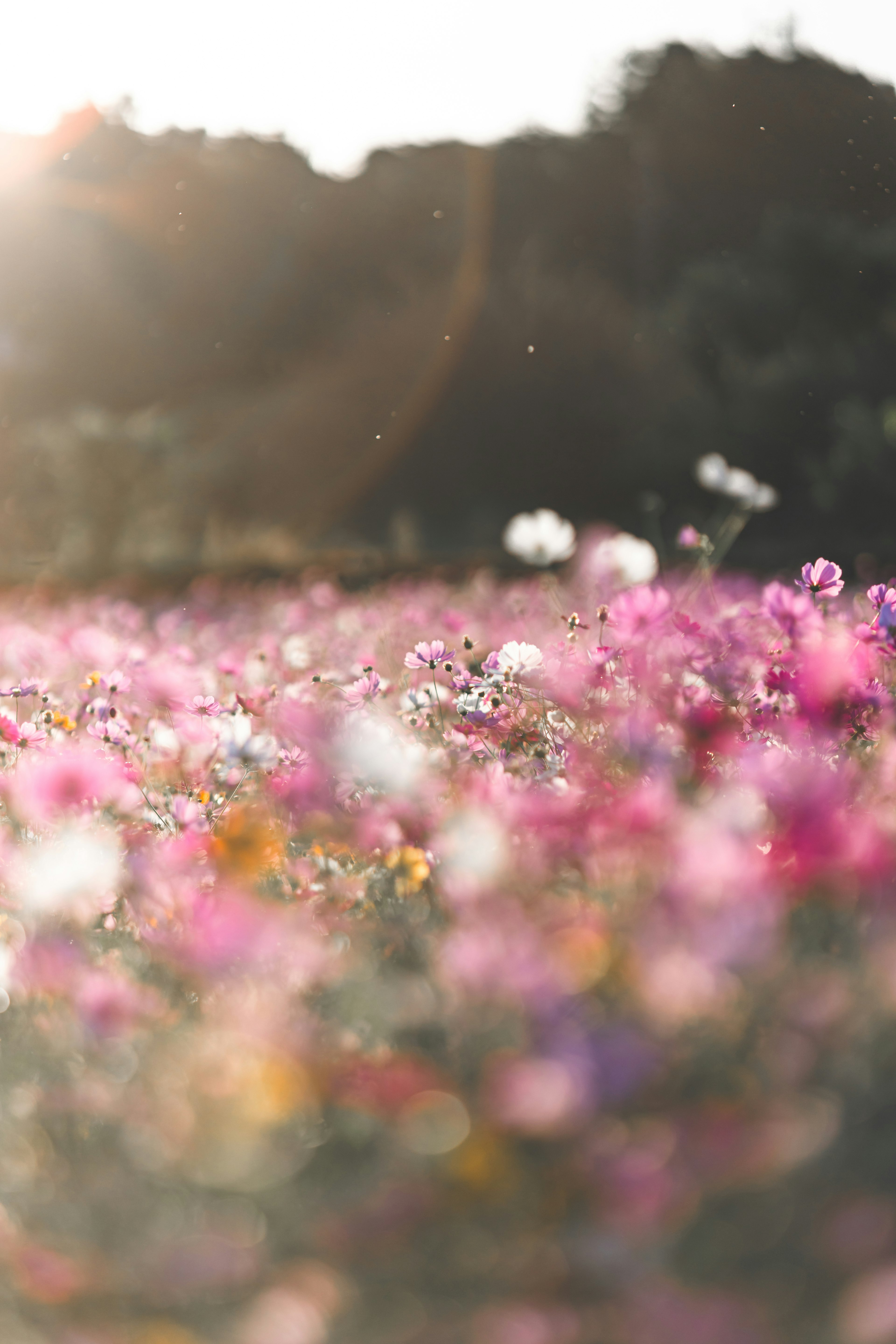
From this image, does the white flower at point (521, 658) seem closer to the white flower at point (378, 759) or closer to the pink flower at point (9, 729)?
the white flower at point (378, 759)

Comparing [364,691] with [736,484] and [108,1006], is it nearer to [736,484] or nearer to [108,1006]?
[108,1006]

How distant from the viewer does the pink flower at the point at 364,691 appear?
2.25m

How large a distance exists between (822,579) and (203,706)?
119cm

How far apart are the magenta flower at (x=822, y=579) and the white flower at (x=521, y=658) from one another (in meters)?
0.48

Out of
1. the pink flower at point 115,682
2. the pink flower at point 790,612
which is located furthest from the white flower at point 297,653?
the pink flower at point 790,612

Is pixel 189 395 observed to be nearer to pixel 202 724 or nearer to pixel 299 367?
pixel 299 367

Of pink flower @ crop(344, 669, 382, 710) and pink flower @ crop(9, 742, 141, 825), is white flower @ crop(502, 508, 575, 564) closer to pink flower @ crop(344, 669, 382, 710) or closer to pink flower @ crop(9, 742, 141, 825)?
pink flower @ crop(344, 669, 382, 710)

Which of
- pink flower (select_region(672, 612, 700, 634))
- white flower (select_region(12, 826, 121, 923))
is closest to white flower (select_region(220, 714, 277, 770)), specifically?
white flower (select_region(12, 826, 121, 923))

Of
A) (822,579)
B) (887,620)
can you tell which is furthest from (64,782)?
(822,579)

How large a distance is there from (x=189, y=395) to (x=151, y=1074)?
2232 cm

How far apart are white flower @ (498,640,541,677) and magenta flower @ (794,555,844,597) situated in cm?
48

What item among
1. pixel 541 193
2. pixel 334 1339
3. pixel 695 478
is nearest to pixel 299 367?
pixel 541 193

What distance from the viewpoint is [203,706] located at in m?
2.20

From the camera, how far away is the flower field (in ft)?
3.10
